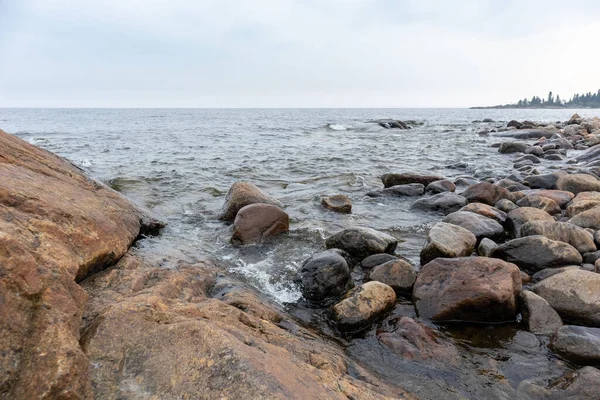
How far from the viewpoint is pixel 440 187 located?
948 cm

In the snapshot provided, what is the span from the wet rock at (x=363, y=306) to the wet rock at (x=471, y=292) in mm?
402

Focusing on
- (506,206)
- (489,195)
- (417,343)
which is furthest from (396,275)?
(489,195)

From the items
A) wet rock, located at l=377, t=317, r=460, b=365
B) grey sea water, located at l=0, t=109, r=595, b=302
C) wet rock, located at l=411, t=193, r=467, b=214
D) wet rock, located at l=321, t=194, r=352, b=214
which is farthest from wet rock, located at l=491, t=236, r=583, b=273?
wet rock, located at l=321, t=194, r=352, b=214

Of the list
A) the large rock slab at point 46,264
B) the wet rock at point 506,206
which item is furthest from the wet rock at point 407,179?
the large rock slab at point 46,264

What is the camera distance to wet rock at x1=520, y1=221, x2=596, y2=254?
5.28 meters

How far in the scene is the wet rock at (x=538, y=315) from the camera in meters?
3.73

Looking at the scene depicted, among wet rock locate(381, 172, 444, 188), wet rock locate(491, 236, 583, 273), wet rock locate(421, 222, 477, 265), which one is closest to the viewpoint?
wet rock locate(491, 236, 583, 273)

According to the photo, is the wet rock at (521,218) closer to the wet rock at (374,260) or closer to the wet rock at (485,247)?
the wet rock at (485,247)

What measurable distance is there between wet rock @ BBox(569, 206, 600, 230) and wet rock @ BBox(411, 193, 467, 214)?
2075 millimetres

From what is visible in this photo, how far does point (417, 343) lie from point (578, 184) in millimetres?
7469

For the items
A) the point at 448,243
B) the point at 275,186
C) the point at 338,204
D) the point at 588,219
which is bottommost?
the point at 275,186

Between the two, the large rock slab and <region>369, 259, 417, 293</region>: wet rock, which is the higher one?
the large rock slab

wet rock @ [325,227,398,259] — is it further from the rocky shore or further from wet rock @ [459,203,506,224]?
wet rock @ [459,203,506,224]

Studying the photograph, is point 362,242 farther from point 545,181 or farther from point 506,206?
point 545,181
